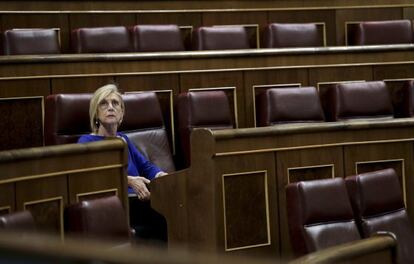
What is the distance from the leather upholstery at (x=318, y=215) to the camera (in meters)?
0.66

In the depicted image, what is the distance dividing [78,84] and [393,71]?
433 millimetres

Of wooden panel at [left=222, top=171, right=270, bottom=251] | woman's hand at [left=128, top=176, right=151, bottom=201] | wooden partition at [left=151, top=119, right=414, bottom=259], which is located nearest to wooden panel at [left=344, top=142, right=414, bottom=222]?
wooden partition at [left=151, top=119, right=414, bottom=259]

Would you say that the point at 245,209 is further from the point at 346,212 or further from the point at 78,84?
the point at 78,84

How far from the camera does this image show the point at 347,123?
33.1 inches

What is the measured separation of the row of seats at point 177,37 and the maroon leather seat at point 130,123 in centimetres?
17

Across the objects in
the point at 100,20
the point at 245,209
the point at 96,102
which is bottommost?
the point at 245,209

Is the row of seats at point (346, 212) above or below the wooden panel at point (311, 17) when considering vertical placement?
below

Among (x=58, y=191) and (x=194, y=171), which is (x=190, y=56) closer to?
(x=194, y=171)

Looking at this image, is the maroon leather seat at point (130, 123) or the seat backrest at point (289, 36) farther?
the seat backrest at point (289, 36)

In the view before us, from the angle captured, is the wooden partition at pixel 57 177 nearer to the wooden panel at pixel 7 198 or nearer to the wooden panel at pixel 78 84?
the wooden panel at pixel 7 198

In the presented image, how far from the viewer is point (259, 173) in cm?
78

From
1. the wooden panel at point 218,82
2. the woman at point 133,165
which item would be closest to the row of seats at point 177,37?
the wooden panel at point 218,82

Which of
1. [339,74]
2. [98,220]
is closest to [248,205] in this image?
[98,220]

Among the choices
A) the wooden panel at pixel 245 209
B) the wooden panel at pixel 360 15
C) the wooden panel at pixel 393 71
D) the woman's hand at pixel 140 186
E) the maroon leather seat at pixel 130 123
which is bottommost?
the wooden panel at pixel 245 209
